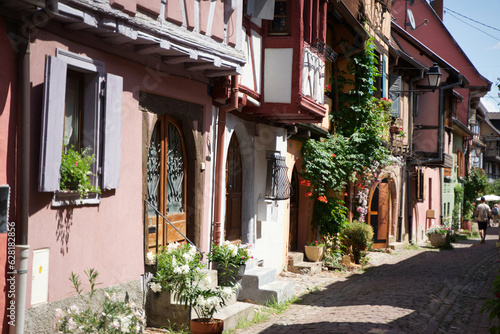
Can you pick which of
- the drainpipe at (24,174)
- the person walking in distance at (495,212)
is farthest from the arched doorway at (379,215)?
the person walking in distance at (495,212)

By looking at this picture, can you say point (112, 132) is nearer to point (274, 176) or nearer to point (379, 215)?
point (274, 176)

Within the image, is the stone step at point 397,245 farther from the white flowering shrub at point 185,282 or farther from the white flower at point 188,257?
the white flower at point 188,257

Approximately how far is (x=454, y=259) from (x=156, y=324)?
1255 centimetres

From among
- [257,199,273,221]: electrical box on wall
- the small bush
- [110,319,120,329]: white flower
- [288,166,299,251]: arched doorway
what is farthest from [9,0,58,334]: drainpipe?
the small bush

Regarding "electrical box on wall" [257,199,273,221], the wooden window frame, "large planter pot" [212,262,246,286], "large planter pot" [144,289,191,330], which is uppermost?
the wooden window frame

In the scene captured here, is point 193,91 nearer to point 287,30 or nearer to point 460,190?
point 287,30

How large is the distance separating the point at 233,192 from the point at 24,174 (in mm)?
5866

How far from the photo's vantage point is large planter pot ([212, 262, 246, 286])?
28.6 ft

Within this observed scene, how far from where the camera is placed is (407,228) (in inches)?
918

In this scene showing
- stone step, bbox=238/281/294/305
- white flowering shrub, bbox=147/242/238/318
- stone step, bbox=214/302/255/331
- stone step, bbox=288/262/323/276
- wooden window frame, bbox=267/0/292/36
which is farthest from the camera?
stone step, bbox=288/262/323/276

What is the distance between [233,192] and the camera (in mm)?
10695

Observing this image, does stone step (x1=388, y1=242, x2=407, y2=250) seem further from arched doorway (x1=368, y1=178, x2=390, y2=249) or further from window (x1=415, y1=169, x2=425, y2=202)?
window (x1=415, y1=169, x2=425, y2=202)

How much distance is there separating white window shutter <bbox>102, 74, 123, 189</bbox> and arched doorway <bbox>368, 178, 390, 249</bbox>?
45.9ft

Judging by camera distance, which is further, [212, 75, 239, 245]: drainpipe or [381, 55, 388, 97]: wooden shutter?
[381, 55, 388, 97]: wooden shutter
